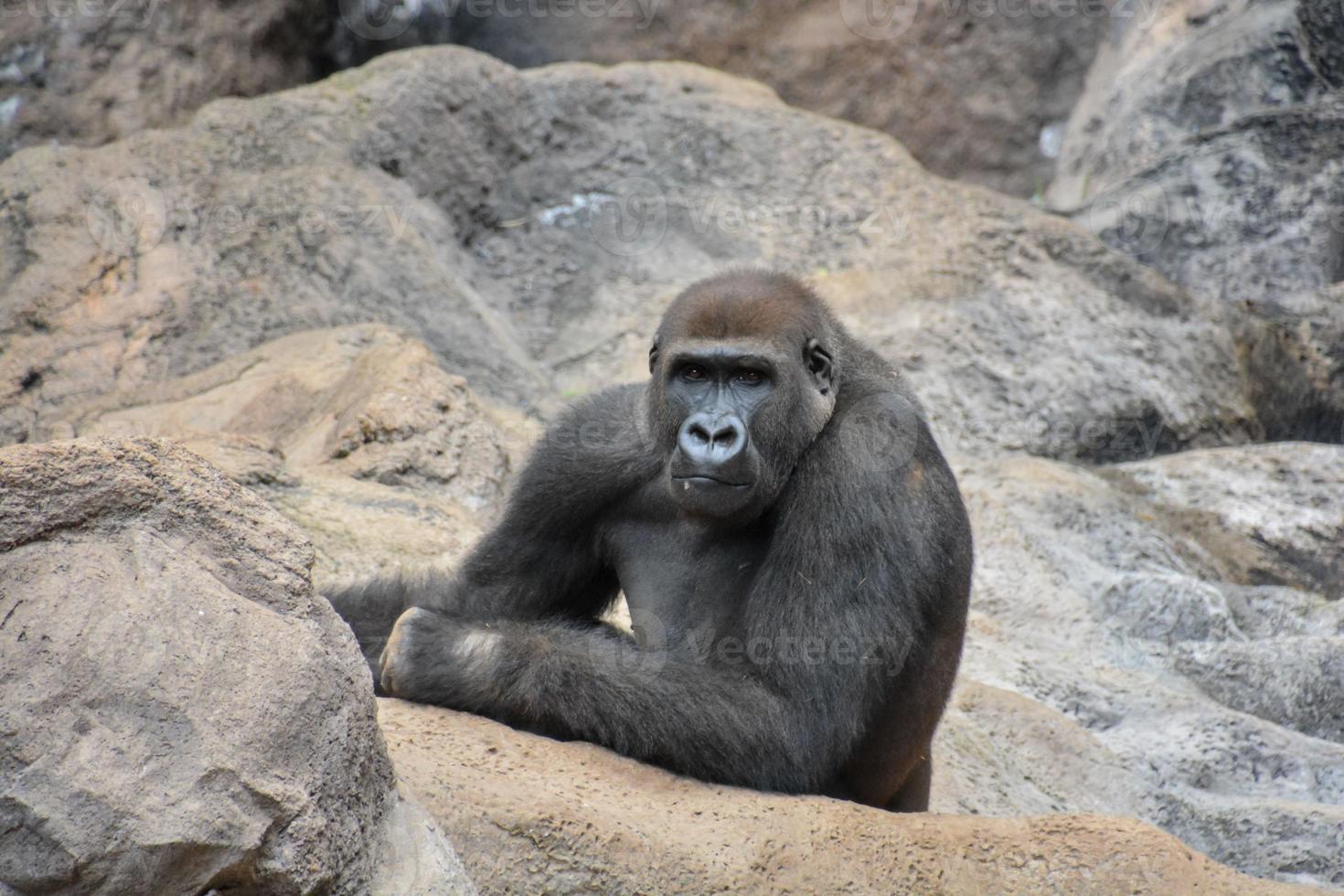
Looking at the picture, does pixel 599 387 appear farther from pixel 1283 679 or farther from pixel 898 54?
pixel 898 54

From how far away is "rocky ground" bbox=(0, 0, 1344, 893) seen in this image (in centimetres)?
243

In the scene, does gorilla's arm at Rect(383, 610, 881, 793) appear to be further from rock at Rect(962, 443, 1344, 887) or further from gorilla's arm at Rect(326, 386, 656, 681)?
rock at Rect(962, 443, 1344, 887)

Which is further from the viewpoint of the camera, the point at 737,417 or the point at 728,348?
the point at 728,348

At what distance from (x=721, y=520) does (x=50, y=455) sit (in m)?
2.11

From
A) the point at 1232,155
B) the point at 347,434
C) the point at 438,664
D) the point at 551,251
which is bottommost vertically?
the point at 347,434

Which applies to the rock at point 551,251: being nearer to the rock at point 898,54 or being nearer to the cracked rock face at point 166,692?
the rock at point 898,54

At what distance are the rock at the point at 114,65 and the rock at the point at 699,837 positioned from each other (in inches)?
263

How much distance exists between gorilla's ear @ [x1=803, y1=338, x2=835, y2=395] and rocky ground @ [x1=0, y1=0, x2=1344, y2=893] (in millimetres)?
1274

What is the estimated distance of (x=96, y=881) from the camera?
7.22 ft

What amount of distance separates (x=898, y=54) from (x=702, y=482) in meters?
8.27

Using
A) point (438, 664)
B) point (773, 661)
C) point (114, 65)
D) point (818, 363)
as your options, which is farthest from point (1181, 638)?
point (114, 65)

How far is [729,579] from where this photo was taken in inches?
164

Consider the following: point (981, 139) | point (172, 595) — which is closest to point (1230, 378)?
point (981, 139)

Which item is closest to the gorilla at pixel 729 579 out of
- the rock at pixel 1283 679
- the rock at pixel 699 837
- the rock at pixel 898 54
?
the rock at pixel 699 837
